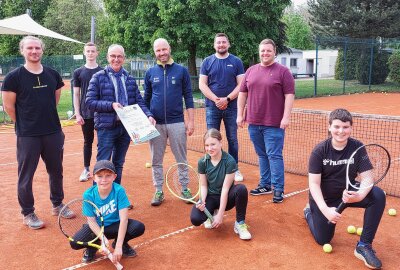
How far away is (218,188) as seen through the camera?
4.54m

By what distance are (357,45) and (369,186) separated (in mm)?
26312

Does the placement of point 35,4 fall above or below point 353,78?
above

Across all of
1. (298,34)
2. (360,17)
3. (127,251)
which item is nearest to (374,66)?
(360,17)

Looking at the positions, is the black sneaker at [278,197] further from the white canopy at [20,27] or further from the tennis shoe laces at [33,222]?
the white canopy at [20,27]

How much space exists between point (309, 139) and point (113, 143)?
20.9 ft

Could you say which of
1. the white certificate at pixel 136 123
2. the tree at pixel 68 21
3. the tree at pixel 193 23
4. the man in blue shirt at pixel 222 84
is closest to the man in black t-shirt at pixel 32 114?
the white certificate at pixel 136 123

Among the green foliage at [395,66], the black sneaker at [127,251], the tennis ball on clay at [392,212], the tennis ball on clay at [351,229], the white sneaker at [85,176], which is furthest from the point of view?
the green foliage at [395,66]

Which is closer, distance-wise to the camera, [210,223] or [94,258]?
[94,258]

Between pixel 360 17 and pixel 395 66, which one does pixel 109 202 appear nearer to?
pixel 395 66

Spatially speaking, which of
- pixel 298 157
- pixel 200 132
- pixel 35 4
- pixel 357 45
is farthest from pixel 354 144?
pixel 35 4

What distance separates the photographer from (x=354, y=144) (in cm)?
395

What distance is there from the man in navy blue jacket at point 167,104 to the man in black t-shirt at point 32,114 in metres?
1.17

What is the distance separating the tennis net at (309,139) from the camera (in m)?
7.24

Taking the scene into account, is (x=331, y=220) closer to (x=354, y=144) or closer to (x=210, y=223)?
(x=354, y=144)
